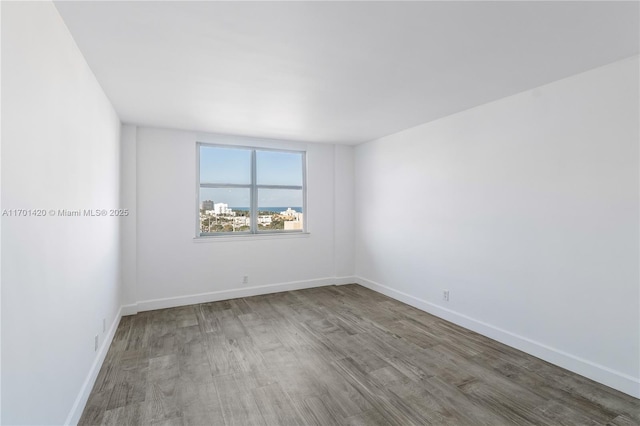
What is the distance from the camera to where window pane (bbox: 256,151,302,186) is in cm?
497

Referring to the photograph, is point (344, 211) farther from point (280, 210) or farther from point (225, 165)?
point (225, 165)

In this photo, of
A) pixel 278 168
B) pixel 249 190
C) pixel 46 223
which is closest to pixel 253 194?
pixel 249 190

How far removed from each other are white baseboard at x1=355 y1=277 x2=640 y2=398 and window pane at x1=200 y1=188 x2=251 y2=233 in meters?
2.82

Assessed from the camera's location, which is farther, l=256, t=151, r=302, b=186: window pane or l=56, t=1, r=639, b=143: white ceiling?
l=256, t=151, r=302, b=186: window pane

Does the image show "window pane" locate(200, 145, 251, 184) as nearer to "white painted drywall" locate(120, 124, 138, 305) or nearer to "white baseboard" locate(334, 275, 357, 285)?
"white painted drywall" locate(120, 124, 138, 305)

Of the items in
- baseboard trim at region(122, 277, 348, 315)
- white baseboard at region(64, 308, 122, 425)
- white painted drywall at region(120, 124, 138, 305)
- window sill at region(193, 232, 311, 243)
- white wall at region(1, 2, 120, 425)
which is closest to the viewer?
white wall at region(1, 2, 120, 425)

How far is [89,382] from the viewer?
89.3 inches

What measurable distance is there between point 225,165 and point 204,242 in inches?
47.6

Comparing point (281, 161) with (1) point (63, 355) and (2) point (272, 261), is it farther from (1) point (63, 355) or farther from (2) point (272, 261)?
(1) point (63, 355)

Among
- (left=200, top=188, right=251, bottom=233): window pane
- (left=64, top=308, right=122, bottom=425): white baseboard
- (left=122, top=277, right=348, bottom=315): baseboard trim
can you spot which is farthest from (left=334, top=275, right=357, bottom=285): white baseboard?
(left=64, top=308, right=122, bottom=425): white baseboard

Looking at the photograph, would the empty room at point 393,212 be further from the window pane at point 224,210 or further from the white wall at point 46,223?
the window pane at point 224,210

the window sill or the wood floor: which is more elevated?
the window sill

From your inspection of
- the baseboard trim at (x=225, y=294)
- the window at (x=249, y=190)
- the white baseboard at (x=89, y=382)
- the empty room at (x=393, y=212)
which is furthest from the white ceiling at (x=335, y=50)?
the baseboard trim at (x=225, y=294)

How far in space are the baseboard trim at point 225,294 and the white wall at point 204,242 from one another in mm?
13
